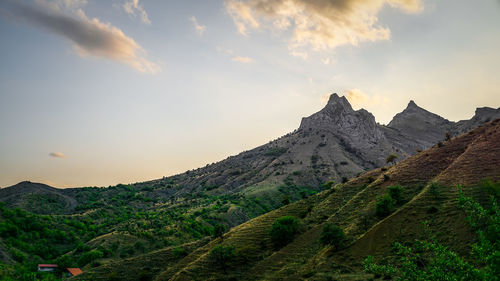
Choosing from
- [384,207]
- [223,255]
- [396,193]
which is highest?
[396,193]

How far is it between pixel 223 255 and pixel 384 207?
39.9 m

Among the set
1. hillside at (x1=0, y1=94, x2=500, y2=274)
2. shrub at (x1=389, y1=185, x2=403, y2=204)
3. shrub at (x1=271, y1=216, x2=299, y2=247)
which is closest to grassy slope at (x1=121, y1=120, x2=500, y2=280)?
shrub at (x1=389, y1=185, x2=403, y2=204)

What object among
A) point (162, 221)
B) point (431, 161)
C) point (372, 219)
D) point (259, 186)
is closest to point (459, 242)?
point (372, 219)

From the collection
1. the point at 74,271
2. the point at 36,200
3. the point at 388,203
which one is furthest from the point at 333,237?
the point at 36,200

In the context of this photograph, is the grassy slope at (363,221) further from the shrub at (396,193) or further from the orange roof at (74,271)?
the orange roof at (74,271)

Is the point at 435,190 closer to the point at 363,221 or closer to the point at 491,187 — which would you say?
the point at 491,187

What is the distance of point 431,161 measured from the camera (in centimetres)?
8444

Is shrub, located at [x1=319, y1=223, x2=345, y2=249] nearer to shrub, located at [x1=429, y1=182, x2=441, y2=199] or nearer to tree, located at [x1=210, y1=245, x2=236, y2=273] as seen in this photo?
shrub, located at [x1=429, y1=182, x2=441, y2=199]

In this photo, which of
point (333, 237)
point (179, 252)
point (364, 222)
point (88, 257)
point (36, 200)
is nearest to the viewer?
point (333, 237)

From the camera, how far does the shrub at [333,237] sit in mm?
60375

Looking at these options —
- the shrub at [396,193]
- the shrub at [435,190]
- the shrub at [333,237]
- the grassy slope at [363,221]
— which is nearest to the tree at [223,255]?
the grassy slope at [363,221]

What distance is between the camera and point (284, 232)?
73.4 metres

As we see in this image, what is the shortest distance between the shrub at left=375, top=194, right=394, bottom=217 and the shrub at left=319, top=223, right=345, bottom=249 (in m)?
10.3

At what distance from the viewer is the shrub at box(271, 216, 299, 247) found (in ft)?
239
